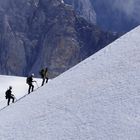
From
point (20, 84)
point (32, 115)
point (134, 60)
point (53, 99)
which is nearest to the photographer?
point (32, 115)

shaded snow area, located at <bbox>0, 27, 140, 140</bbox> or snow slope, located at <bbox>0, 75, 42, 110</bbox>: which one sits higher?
snow slope, located at <bbox>0, 75, 42, 110</bbox>

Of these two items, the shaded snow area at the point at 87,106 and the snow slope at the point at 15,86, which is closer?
the shaded snow area at the point at 87,106

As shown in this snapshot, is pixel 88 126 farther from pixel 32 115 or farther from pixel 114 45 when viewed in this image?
pixel 114 45

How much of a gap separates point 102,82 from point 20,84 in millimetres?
24957

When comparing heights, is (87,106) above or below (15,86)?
below

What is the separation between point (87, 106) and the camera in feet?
108

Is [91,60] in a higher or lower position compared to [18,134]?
higher

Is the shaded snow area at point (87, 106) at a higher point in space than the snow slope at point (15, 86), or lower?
lower

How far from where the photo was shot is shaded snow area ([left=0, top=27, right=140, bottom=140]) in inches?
1160

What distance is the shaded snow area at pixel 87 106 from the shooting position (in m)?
29.5

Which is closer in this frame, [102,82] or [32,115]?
[32,115]

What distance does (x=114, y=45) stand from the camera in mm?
45406

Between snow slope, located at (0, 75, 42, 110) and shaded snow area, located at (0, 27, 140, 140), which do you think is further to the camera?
snow slope, located at (0, 75, 42, 110)

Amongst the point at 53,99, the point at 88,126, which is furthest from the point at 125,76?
the point at 88,126
